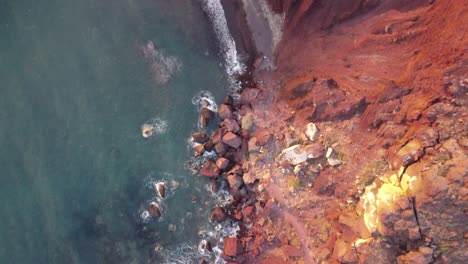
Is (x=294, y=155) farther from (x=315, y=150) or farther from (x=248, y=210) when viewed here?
(x=248, y=210)

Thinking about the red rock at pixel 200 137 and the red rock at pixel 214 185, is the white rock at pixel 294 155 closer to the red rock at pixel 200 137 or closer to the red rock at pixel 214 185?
the red rock at pixel 214 185

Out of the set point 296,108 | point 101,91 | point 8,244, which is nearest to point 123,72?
point 101,91

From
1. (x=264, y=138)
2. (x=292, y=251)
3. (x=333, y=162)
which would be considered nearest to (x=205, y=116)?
(x=264, y=138)

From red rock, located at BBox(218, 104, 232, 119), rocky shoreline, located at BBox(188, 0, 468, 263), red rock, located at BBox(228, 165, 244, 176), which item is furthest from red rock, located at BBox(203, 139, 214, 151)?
red rock, located at BBox(228, 165, 244, 176)

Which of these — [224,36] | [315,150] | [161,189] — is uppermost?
[224,36]

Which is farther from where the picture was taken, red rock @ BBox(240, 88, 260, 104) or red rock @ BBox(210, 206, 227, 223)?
red rock @ BBox(240, 88, 260, 104)

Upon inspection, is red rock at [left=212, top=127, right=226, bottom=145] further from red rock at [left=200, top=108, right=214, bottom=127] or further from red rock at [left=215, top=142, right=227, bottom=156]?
red rock at [left=200, top=108, right=214, bottom=127]

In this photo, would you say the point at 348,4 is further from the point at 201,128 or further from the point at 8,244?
the point at 8,244

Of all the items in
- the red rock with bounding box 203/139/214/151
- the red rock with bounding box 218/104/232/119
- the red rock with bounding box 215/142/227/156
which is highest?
the red rock with bounding box 218/104/232/119
